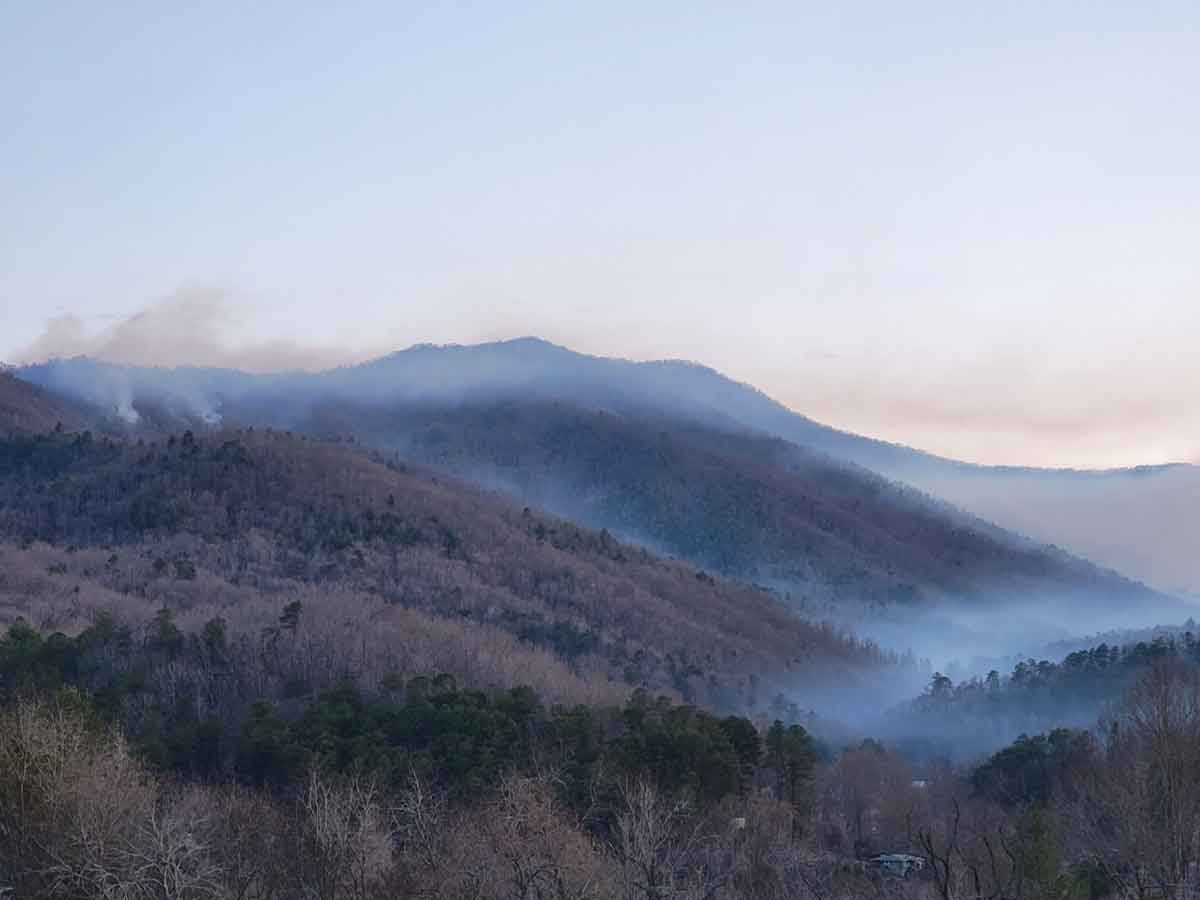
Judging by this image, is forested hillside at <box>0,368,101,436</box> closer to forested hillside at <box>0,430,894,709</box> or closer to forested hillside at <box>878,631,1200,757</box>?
forested hillside at <box>0,430,894,709</box>

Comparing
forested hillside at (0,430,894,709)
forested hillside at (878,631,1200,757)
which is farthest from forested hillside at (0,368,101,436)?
forested hillside at (878,631,1200,757)

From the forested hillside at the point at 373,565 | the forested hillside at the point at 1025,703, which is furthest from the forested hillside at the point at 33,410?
the forested hillside at the point at 1025,703

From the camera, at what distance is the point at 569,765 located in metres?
49.1

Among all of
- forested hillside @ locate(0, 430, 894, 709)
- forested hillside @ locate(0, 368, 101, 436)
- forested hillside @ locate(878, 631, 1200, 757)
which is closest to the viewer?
forested hillside @ locate(878, 631, 1200, 757)

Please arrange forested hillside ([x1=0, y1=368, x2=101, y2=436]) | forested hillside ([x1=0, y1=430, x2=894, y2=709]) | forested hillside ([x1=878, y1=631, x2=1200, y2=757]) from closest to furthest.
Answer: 1. forested hillside ([x1=878, y1=631, x2=1200, y2=757])
2. forested hillside ([x1=0, y1=430, x2=894, y2=709])
3. forested hillside ([x1=0, y1=368, x2=101, y2=436])

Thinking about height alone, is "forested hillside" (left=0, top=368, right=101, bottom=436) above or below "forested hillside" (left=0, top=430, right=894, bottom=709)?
above

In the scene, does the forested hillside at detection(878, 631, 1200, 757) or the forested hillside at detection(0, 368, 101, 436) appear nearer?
the forested hillside at detection(878, 631, 1200, 757)

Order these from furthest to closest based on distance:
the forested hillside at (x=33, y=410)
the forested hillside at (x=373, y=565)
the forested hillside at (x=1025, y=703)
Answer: the forested hillside at (x=33, y=410), the forested hillside at (x=373, y=565), the forested hillside at (x=1025, y=703)

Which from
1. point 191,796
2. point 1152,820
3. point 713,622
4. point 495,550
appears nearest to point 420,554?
point 495,550

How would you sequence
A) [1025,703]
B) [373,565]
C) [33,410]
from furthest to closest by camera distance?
[33,410], [373,565], [1025,703]

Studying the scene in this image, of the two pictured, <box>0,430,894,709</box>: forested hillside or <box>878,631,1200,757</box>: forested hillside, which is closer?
<box>878,631,1200,757</box>: forested hillside

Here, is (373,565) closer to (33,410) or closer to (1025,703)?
(1025,703)

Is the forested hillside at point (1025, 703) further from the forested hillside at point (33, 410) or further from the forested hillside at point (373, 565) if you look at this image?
the forested hillside at point (33, 410)

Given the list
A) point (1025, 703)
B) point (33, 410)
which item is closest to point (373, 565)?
point (1025, 703)
